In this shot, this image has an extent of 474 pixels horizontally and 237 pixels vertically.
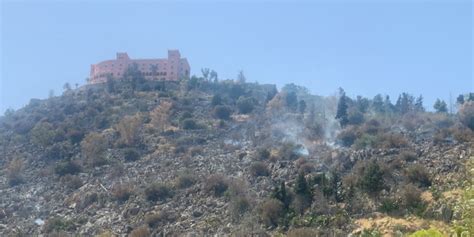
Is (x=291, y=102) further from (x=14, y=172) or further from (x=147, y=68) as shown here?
(x=14, y=172)

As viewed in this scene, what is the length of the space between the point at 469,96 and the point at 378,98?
→ 1376cm

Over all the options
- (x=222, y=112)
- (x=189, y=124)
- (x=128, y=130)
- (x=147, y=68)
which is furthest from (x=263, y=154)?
(x=147, y=68)

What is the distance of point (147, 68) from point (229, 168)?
4557 centimetres

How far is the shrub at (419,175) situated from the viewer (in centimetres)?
2932

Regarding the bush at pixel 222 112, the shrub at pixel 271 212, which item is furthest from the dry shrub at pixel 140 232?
the bush at pixel 222 112

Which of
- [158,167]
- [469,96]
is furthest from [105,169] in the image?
[469,96]

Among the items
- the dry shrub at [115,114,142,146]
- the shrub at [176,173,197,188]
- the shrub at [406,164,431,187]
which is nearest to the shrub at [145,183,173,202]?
the shrub at [176,173,197,188]

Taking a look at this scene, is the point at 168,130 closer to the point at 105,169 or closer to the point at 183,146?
the point at 183,146

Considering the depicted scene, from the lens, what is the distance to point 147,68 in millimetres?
82562

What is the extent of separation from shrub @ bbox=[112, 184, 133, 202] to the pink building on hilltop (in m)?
44.2

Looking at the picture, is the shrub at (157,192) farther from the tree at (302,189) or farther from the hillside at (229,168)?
the tree at (302,189)

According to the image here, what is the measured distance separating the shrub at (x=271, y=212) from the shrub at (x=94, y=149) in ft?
64.2

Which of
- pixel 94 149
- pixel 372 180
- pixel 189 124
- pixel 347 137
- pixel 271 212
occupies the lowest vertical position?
pixel 271 212

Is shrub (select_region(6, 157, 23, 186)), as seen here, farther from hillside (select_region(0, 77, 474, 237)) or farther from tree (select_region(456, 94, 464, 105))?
tree (select_region(456, 94, 464, 105))
